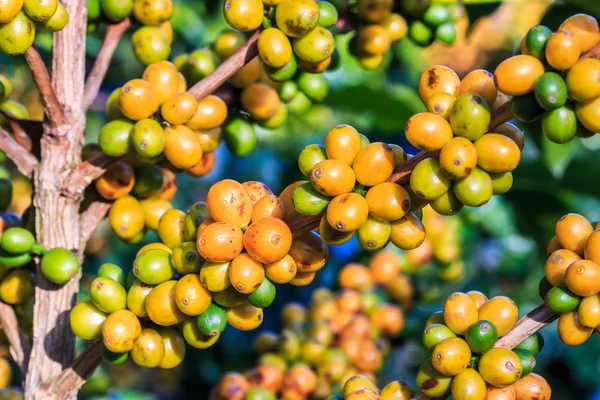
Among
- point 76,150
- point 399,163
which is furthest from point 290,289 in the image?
point 399,163

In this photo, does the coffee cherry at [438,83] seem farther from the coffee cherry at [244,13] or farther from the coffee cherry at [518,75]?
the coffee cherry at [244,13]

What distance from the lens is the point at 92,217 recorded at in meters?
1.15

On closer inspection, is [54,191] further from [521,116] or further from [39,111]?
[39,111]

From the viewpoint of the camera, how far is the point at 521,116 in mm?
755

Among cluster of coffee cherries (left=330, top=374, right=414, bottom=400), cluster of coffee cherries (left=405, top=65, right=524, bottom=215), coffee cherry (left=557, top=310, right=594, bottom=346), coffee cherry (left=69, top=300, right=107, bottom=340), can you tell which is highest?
cluster of coffee cherries (left=405, top=65, right=524, bottom=215)

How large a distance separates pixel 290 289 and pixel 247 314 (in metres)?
1.56

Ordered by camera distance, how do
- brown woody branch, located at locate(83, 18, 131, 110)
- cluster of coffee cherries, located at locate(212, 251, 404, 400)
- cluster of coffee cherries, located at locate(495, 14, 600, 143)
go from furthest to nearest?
cluster of coffee cherries, located at locate(212, 251, 404, 400) < brown woody branch, located at locate(83, 18, 131, 110) < cluster of coffee cherries, located at locate(495, 14, 600, 143)

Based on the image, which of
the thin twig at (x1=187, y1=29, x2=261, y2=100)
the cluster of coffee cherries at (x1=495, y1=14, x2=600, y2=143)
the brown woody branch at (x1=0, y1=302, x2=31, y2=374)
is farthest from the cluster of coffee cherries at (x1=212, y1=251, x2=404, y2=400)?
the cluster of coffee cherries at (x1=495, y1=14, x2=600, y2=143)

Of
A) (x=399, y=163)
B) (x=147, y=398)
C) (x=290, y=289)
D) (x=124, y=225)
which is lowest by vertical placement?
(x=290, y=289)

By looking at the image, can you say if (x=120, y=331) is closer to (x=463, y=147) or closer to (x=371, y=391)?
(x=371, y=391)

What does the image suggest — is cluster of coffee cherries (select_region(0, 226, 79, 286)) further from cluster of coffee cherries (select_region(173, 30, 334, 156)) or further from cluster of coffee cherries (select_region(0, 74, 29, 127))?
cluster of coffee cherries (select_region(173, 30, 334, 156))

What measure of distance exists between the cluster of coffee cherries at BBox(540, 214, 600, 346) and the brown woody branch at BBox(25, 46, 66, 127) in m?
0.71

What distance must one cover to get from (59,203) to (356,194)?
0.50 m

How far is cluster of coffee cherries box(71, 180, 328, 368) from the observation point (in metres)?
0.81
